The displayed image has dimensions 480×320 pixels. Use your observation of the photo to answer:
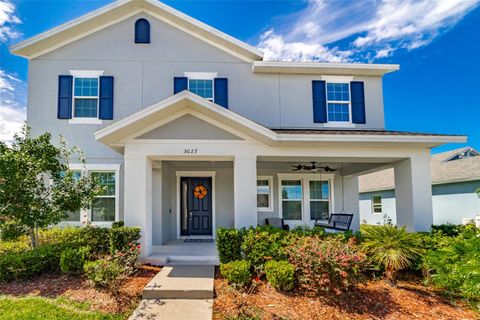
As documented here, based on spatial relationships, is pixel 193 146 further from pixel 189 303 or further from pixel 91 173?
pixel 91 173

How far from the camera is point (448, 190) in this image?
54.0 feet

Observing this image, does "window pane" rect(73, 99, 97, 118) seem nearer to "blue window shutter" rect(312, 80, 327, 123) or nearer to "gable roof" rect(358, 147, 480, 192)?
"blue window shutter" rect(312, 80, 327, 123)

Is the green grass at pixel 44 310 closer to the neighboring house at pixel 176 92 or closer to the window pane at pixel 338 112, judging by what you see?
the neighboring house at pixel 176 92

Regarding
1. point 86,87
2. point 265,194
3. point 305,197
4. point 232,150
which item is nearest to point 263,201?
point 265,194

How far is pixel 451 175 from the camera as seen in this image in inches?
640

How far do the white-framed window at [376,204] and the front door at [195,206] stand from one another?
1557 cm

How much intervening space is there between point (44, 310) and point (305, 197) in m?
9.51

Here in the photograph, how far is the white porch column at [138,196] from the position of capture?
7.49 m

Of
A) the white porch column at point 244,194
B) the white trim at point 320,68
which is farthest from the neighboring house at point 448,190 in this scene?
the white porch column at point 244,194

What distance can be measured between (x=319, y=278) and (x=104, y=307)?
159 inches

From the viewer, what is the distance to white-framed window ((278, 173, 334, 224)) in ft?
39.3

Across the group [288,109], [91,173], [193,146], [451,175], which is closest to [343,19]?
[288,109]

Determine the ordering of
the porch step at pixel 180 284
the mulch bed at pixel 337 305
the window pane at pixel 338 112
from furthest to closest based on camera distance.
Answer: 1. the window pane at pixel 338 112
2. the porch step at pixel 180 284
3. the mulch bed at pixel 337 305

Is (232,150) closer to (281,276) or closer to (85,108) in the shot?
(281,276)
